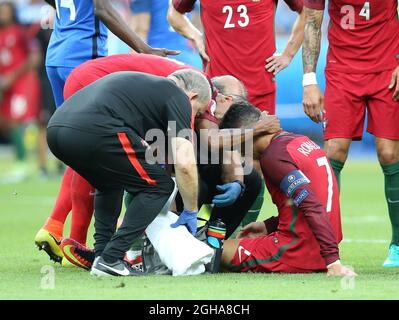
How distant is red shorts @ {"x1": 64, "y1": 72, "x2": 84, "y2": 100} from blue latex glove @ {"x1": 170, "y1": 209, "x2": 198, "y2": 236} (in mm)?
1204

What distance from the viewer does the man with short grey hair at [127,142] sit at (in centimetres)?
644

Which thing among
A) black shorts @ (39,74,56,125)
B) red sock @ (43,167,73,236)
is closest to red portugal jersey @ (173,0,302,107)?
red sock @ (43,167,73,236)

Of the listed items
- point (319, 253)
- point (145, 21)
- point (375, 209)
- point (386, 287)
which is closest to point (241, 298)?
point (386, 287)

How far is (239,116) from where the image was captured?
279 inches

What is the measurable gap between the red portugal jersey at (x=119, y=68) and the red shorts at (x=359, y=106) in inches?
48.2

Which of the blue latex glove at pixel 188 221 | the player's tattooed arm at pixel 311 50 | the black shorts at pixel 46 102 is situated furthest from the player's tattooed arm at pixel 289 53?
the black shorts at pixel 46 102

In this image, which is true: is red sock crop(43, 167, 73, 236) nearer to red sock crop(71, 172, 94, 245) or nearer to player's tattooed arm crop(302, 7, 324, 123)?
red sock crop(71, 172, 94, 245)

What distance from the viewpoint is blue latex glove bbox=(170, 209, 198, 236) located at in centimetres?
668

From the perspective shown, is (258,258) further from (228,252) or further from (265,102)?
(265,102)

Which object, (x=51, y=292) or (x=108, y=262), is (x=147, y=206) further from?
(x=51, y=292)

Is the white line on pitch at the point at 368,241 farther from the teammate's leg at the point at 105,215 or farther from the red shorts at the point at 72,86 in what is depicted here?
the red shorts at the point at 72,86

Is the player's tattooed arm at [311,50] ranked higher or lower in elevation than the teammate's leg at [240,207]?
higher

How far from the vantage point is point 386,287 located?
6.03 m

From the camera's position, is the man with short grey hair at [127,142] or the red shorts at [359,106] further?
the red shorts at [359,106]
